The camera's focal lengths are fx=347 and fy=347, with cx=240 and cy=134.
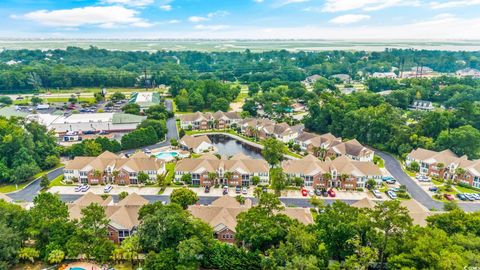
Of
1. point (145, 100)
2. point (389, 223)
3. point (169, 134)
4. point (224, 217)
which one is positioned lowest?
point (169, 134)

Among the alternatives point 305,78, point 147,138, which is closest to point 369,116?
point 147,138

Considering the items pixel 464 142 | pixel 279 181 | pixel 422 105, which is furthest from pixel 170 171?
pixel 422 105

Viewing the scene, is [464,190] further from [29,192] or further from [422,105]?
[29,192]

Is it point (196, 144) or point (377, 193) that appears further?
point (196, 144)

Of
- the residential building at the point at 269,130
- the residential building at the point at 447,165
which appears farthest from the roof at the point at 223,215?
the residential building at the point at 269,130

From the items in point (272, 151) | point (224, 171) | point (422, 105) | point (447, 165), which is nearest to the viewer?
point (224, 171)

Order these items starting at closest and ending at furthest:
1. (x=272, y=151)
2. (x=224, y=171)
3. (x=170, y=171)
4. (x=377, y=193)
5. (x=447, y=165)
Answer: (x=377, y=193)
(x=224, y=171)
(x=447, y=165)
(x=272, y=151)
(x=170, y=171)

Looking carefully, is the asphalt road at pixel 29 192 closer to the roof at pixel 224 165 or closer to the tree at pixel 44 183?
the tree at pixel 44 183
